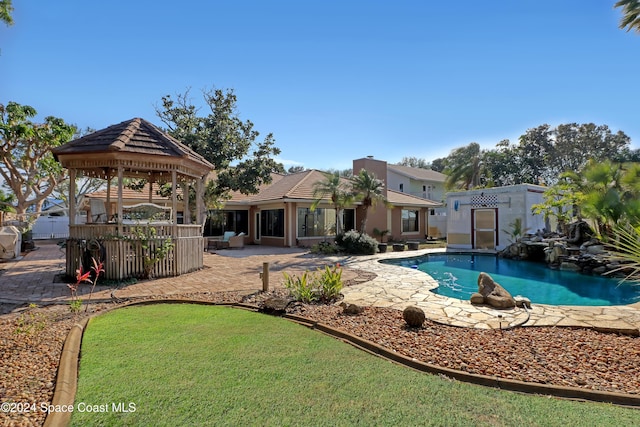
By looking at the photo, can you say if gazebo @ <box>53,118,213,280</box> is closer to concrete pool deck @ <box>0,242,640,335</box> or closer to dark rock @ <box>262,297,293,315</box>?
concrete pool deck @ <box>0,242,640,335</box>

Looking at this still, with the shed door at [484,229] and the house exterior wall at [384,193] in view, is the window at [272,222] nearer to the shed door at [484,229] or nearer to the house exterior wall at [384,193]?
the house exterior wall at [384,193]

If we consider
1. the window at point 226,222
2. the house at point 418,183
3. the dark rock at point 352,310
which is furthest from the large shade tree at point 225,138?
the house at point 418,183

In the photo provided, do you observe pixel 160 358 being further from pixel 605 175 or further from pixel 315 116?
pixel 605 175

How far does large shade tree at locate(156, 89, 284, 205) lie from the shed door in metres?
13.1

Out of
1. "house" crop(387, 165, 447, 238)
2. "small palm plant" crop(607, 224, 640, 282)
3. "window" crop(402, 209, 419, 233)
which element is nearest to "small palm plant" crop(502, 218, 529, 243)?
"window" crop(402, 209, 419, 233)

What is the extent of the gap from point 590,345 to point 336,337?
359 centimetres

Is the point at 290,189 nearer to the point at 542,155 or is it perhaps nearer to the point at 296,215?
the point at 296,215

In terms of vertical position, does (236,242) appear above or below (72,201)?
below

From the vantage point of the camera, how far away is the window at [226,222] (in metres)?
23.9

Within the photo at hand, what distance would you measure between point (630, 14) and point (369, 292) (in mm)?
10387

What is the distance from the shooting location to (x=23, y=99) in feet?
51.6

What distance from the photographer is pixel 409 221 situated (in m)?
28.9

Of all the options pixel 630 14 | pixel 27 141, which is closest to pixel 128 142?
pixel 27 141

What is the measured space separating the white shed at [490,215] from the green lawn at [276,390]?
62.2 feet
